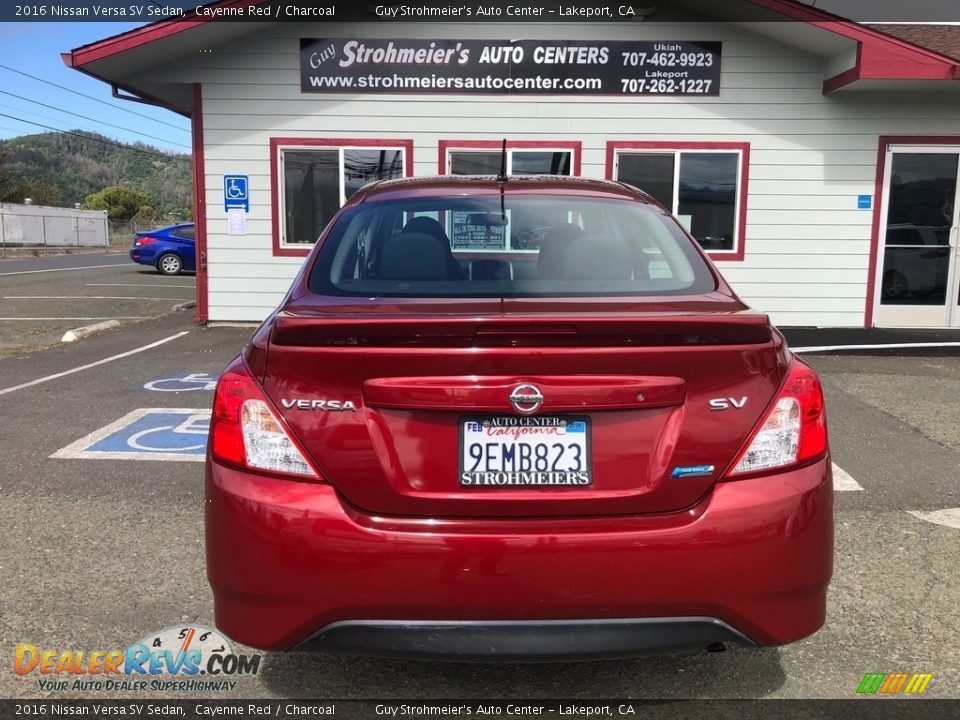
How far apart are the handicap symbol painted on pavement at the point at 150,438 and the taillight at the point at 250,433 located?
303 cm

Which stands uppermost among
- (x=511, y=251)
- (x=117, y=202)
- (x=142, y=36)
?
(x=117, y=202)

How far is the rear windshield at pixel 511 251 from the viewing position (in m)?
2.69

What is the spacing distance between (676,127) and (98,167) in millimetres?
136317

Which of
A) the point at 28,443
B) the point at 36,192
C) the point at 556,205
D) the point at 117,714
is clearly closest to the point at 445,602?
the point at 117,714

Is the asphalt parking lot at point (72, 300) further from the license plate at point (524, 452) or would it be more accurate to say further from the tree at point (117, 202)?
the tree at point (117, 202)

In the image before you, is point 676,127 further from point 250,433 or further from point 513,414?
point 250,433

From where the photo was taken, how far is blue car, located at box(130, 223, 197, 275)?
22969 mm

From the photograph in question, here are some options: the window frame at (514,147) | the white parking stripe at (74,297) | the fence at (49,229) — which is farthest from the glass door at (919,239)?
the fence at (49,229)

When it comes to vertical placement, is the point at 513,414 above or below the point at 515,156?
below

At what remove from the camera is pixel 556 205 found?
3209 mm

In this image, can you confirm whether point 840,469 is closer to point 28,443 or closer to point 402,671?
point 402,671

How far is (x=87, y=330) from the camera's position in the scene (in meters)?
10.8

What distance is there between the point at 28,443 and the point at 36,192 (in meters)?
78.5

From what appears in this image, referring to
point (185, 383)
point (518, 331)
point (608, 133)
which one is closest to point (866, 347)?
point (608, 133)
